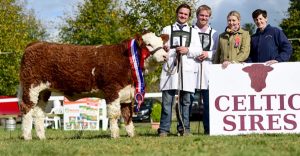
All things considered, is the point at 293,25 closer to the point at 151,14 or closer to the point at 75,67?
the point at 151,14

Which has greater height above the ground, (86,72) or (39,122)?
(86,72)

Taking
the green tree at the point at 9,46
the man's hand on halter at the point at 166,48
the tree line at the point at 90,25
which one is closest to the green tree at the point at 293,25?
the tree line at the point at 90,25

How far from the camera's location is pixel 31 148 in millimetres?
8195

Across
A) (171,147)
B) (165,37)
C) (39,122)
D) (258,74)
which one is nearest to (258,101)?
(258,74)

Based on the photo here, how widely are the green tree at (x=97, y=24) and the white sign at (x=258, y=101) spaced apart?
77.1 ft

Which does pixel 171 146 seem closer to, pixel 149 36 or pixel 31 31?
pixel 149 36

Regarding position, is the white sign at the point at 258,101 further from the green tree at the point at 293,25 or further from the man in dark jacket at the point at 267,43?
the green tree at the point at 293,25

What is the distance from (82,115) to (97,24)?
16.7 m

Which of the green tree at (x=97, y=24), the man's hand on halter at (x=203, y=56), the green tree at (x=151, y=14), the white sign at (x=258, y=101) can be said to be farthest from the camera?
the green tree at (x=97, y=24)

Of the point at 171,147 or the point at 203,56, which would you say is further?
the point at 203,56

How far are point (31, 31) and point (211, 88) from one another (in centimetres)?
4653

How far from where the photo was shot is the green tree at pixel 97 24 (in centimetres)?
3403

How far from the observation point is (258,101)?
995 cm

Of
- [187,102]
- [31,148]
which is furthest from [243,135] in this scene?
[31,148]
